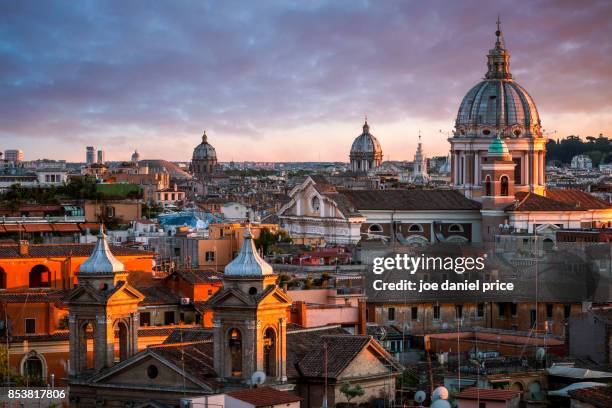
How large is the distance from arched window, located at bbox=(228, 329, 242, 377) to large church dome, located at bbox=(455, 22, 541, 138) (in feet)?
155

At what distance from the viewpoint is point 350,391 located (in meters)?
28.1

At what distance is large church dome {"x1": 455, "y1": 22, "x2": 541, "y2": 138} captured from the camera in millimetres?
74312

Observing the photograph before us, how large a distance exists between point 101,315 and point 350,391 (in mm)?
4026

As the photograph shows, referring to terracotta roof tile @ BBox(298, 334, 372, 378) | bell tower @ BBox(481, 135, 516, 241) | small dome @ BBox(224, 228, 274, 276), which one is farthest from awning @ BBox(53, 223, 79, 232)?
small dome @ BBox(224, 228, 274, 276)

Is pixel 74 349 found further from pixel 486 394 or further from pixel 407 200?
pixel 407 200

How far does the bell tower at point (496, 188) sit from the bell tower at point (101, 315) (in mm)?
40294

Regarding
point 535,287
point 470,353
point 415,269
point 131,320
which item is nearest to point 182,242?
point 415,269

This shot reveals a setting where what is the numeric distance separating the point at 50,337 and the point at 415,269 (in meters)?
16.4

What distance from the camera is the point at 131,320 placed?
1159 inches

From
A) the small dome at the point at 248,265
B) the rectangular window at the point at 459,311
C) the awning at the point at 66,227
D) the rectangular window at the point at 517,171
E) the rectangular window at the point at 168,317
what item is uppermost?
the rectangular window at the point at 517,171

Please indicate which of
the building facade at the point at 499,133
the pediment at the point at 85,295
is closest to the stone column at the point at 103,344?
the pediment at the point at 85,295

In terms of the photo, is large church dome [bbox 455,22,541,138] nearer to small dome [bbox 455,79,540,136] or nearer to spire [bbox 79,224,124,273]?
small dome [bbox 455,79,540,136]

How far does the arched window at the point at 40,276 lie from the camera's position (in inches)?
1602

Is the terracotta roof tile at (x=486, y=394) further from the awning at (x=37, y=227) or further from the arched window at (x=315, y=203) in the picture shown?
the arched window at (x=315, y=203)
